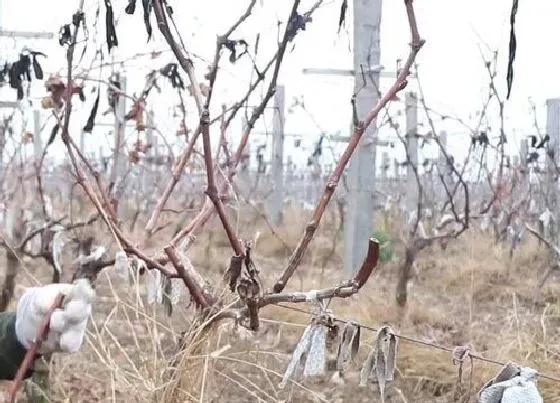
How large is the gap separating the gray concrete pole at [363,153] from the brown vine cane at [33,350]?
314 cm

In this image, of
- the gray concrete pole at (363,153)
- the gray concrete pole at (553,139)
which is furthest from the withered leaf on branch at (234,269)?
the gray concrete pole at (553,139)

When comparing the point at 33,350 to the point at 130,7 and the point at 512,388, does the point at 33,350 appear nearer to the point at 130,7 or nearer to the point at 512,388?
the point at 130,7

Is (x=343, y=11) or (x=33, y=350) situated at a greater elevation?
(x=343, y=11)

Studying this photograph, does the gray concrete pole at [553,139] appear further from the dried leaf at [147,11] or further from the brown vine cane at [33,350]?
the brown vine cane at [33,350]

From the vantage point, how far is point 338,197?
7.36 meters

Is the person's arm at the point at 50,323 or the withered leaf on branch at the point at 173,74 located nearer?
the person's arm at the point at 50,323

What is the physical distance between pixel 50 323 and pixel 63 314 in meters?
0.04

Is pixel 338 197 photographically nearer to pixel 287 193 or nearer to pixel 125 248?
pixel 125 248

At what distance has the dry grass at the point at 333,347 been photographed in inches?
73.0

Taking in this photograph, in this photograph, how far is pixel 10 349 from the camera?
168 centimetres

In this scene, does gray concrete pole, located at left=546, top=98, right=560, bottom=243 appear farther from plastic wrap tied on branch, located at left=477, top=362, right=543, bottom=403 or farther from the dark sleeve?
the dark sleeve

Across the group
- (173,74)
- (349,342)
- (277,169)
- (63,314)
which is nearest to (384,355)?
(349,342)

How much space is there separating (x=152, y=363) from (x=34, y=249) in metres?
3.55

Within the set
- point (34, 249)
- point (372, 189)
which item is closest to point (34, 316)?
point (372, 189)
